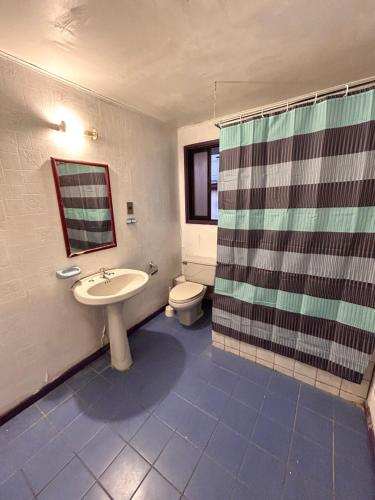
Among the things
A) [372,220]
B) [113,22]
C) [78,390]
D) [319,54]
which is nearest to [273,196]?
[372,220]

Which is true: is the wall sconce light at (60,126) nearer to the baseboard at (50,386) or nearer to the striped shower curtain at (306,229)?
the striped shower curtain at (306,229)

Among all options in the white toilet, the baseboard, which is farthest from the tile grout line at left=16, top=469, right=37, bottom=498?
the white toilet

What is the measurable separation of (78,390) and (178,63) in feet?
7.75

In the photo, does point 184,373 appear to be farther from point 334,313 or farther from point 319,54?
point 319,54

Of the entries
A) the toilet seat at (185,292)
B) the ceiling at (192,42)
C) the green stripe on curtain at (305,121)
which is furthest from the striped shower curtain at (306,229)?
the toilet seat at (185,292)

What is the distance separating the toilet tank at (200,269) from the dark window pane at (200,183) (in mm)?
582

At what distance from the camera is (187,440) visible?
4.04ft

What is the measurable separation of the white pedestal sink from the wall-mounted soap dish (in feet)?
0.35

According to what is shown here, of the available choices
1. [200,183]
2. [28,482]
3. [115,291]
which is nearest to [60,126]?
[115,291]

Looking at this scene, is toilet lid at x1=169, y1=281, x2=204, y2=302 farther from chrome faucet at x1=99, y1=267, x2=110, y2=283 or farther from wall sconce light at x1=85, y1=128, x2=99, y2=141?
wall sconce light at x1=85, y1=128, x2=99, y2=141

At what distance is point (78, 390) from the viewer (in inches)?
61.8

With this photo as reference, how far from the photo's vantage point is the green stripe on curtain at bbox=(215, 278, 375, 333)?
4.17 feet

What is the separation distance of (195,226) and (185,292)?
848 millimetres

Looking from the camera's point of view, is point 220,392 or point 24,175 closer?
point 24,175
